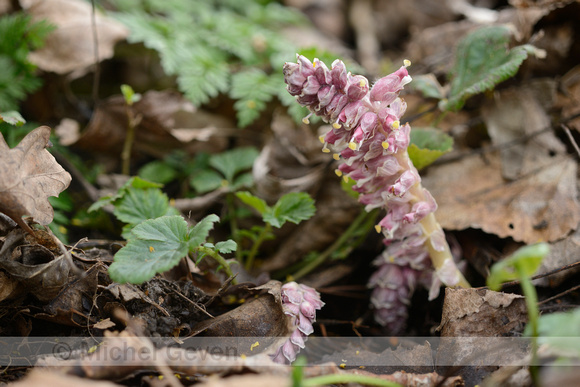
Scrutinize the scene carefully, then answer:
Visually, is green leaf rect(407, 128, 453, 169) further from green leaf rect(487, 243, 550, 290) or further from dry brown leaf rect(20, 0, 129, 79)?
dry brown leaf rect(20, 0, 129, 79)

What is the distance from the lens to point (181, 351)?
1.41m

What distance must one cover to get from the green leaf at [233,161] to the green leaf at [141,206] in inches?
24.2

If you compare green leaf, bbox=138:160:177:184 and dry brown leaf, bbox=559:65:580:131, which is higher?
dry brown leaf, bbox=559:65:580:131

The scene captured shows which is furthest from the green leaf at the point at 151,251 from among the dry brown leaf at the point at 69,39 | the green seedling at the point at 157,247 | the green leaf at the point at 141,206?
the dry brown leaf at the point at 69,39

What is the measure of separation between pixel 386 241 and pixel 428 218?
0.22 meters

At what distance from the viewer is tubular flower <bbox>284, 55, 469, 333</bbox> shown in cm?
160

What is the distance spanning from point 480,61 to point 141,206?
75.2 inches

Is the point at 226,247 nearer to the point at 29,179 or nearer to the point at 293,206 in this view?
the point at 293,206

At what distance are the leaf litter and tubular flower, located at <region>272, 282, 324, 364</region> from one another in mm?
71

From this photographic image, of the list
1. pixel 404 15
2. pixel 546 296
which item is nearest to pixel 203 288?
pixel 546 296

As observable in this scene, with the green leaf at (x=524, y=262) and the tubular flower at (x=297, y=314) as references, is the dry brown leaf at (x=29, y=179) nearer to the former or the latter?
the tubular flower at (x=297, y=314)

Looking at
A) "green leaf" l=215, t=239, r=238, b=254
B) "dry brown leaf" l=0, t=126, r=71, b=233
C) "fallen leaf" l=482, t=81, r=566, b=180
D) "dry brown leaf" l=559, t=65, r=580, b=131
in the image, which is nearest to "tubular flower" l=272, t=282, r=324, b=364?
"green leaf" l=215, t=239, r=238, b=254

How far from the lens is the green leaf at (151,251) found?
4.67 feet

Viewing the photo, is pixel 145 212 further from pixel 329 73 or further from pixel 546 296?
pixel 546 296
